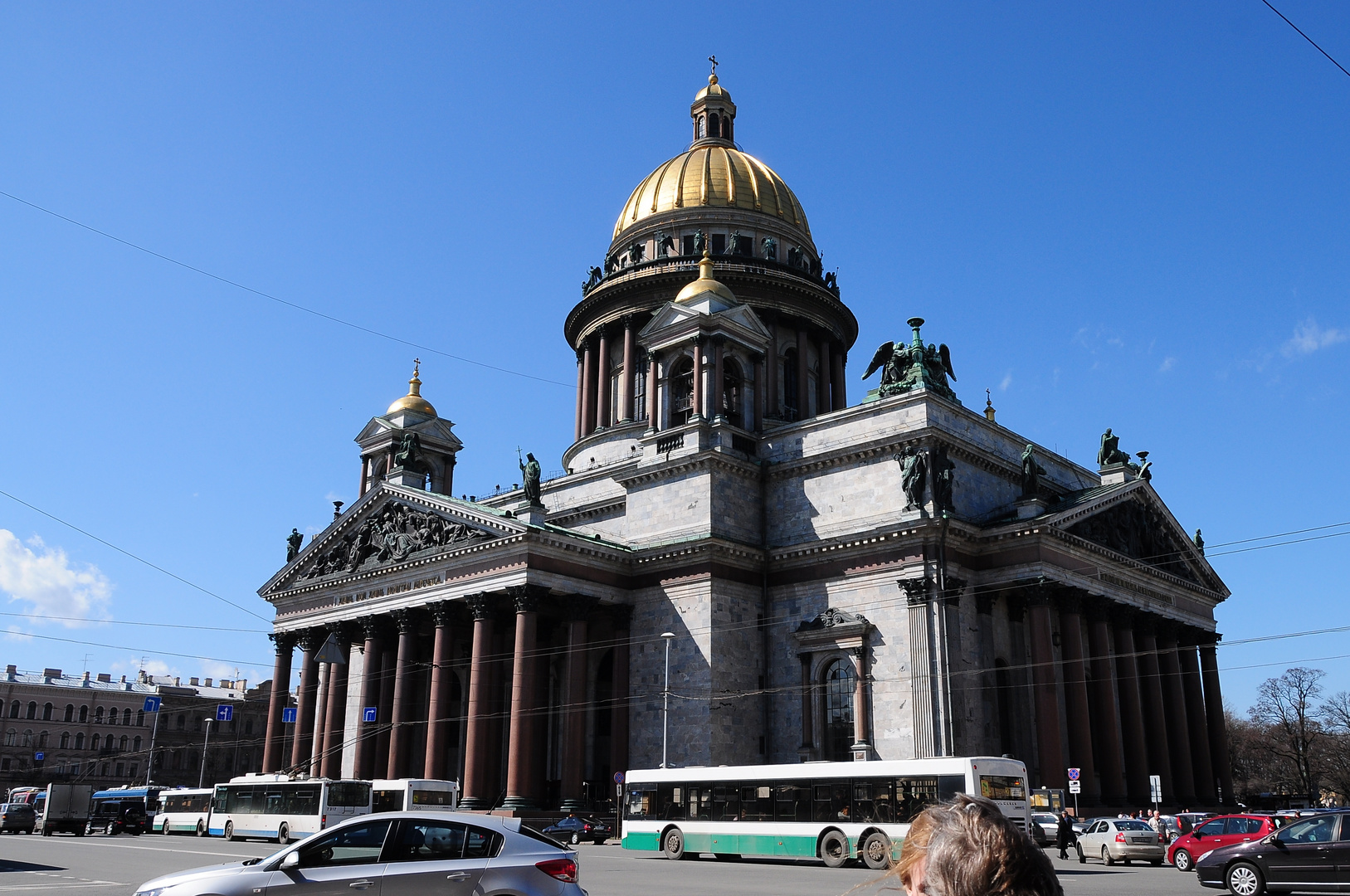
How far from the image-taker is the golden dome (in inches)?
2657

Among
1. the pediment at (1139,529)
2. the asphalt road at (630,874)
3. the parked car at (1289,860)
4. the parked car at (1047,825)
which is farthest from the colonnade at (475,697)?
the parked car at (1289,860)

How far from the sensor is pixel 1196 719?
5622cm

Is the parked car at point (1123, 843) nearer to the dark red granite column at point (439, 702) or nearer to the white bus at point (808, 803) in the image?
the white bus at point (808, 803)

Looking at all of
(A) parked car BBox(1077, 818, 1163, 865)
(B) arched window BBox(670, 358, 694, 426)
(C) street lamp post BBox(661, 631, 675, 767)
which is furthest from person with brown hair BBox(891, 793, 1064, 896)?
(B) arched window BBox(670, 358, 694, 426)

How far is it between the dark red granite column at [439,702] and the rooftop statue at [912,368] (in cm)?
2119

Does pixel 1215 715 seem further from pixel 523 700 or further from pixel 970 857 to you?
pixel 970 857

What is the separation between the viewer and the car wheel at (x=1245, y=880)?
19.7 m

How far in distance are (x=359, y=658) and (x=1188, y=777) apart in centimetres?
3983

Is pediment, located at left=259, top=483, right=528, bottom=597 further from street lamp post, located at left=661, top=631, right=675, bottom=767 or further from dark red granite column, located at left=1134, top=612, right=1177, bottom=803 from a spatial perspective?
dark red granite column, located at left=1134, top=612, right=1177, bottom=803

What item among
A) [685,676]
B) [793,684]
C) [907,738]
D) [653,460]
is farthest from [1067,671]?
[653,460]

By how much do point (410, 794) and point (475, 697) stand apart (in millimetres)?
7069

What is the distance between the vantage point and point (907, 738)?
4234cm

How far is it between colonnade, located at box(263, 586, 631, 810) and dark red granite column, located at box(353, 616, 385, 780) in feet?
0.18

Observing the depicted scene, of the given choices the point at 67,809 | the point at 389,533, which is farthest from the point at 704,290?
the point at 67,809
